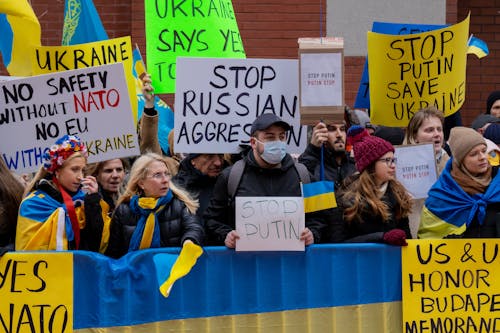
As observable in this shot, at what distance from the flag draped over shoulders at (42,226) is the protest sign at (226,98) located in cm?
136

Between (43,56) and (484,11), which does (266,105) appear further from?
(484,11)

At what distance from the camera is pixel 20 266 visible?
23.0 feet

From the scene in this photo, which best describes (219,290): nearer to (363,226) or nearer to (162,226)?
(162,226)

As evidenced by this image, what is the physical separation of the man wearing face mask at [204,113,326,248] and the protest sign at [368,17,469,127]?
1531mm

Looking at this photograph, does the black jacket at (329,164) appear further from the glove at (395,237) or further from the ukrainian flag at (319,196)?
the glove at (395,237)

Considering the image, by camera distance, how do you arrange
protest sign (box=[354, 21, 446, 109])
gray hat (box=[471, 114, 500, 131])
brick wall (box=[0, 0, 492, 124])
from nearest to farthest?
protest sign (box=[354, 21, 446, 109]), gray hat (box=[471, 114, 500, 131]), brick wall (box=[0, 0, 492, 124])

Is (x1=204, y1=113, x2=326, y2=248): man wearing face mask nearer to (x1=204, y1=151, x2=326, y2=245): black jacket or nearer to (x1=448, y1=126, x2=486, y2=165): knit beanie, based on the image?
(x1=204, y1=151, x2=326, y2=245): black jacket

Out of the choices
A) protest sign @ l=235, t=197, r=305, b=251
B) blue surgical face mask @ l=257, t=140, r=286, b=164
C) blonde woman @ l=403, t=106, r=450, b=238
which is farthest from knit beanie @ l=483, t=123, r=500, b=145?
protest sign @ l=235, t=197, r=305, b=251

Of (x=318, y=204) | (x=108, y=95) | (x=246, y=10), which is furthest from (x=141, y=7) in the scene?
(x=318, y=204)

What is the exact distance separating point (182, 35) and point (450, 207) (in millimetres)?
2742

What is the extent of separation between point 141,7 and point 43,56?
3.86m

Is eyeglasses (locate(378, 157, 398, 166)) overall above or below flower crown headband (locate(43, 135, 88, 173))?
below

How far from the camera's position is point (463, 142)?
24.9 feet

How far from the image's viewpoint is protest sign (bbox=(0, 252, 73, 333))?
275 inches
